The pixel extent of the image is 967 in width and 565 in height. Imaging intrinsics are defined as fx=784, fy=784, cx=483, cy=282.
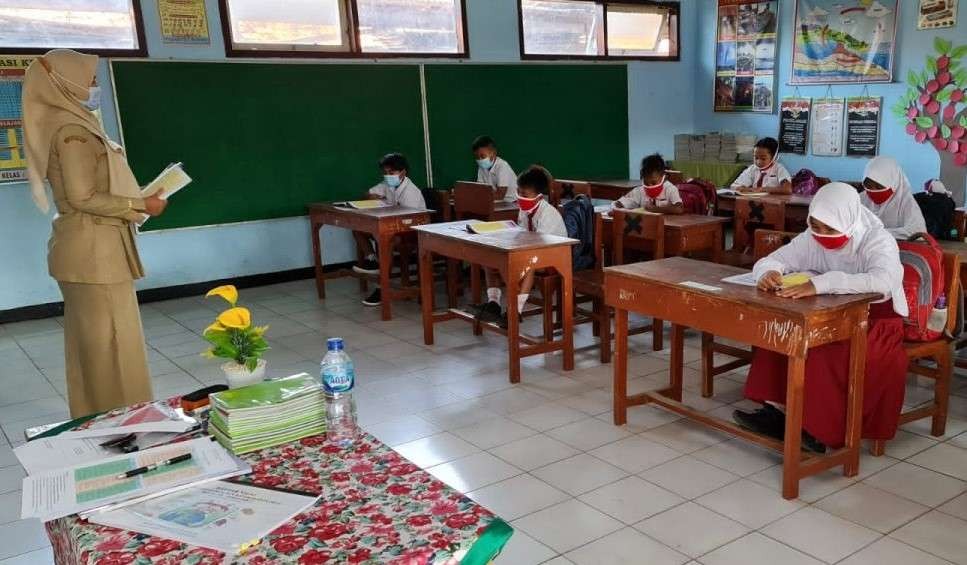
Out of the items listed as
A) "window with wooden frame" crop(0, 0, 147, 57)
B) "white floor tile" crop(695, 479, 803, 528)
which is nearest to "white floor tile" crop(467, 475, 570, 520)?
"white floor tile" crop(695, 479, 803, 528)

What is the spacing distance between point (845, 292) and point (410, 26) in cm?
527

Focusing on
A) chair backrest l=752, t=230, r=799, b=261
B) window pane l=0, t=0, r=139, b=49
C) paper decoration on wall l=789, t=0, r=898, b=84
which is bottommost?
chair backrest l=752, t=230, r=799, b=261

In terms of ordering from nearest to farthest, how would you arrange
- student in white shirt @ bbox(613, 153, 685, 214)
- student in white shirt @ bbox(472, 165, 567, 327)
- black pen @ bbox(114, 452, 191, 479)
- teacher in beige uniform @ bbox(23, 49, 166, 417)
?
black pen @ bbox(114, 452, 191, 479), teacher in beige uniform @ bbox(23, 49, 166, 417), student in white shirt @ bbox(472, 165, 567, 327), student in white shirt @ bbox(613, 153, 685, 214)

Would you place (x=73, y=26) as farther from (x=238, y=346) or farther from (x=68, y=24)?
(x=238, y=346)

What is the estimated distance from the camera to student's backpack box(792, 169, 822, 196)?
20.5 ft

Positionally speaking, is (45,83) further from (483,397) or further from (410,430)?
(483,397)

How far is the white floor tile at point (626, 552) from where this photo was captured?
2.36 m

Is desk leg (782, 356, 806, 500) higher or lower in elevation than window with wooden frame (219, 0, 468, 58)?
lower

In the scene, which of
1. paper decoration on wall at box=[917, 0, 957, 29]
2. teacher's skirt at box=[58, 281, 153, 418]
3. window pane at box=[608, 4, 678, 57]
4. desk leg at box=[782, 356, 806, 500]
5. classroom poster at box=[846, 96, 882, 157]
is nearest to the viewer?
desk leg at box=[782, 356, 806, 500]

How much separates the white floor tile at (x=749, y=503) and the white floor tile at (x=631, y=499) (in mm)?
123

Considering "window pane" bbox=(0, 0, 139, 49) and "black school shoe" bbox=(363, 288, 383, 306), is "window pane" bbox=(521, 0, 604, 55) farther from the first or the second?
"window pane" bbox=(0, 0, 139, 49)

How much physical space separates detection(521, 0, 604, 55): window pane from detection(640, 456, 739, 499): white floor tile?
551 centimetres

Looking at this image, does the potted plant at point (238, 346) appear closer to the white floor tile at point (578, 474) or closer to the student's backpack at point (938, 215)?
the white floor tile at point (578, 474)

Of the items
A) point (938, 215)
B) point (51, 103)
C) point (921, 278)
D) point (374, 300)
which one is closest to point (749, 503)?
point (921, 278)
